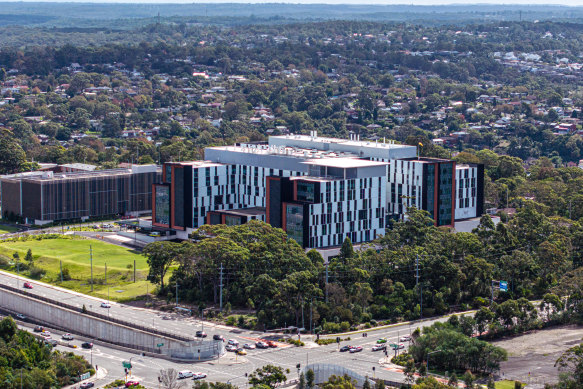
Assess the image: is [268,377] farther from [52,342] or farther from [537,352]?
[52,342]

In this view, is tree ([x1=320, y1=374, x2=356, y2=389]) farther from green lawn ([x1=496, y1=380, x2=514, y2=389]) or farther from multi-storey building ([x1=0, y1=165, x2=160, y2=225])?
multi-storey building ([x1=0, y1=165, x2=160, y2=225])

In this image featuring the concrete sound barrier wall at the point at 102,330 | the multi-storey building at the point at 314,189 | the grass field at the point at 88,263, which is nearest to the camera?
the concrete sound barrier wall at the point at 102,330

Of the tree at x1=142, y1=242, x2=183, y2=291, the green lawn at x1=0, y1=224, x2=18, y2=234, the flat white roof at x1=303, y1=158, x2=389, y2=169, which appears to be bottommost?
the green lawn at x1=0, y1=224, x2=18, y2=234

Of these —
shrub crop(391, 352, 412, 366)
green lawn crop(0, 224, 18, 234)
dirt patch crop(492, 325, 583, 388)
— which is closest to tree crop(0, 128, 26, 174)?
green lawn crop(0, 224, 18, 234)

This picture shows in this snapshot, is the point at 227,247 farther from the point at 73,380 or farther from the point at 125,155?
the point at 125,155

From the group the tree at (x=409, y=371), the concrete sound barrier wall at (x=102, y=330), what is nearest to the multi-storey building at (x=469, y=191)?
the tree at (x=409, y=371)

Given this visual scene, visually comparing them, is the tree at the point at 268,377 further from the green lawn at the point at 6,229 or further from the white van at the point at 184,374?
the green lawn at the point at 6,229
